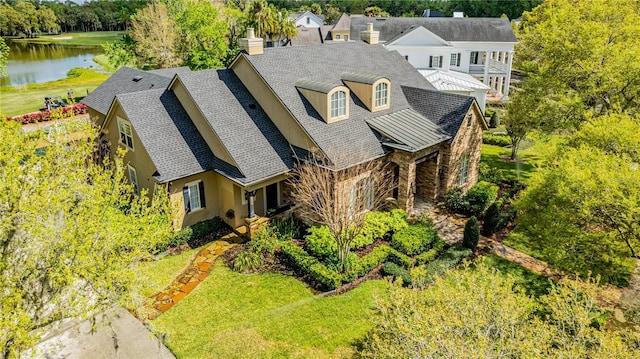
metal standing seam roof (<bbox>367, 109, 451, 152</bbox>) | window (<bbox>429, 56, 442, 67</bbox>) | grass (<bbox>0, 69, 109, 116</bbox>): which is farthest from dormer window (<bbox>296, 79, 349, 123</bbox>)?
grass (<bbox>0, 69, 109, 116</bbox>)

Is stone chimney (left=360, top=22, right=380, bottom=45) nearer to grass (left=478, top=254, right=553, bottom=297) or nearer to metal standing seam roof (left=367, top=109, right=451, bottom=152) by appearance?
metal standing seam roof (left=367, top=109, right=451, bottom=152)

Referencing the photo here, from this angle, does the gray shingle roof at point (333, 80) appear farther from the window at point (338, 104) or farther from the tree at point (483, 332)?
the tree at point (483, 332)

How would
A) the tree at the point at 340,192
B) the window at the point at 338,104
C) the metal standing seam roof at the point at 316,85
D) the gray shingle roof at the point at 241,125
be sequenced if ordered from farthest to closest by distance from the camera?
the window at the point at 338,104 → the metal standing seam roof at the point at 316,85 → the gray shingle roof at the point at 241,125 → the tree at the point at 340,192

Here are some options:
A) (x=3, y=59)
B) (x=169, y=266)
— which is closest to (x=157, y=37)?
(x=3, y=59)

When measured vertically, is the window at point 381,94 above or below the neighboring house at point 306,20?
below

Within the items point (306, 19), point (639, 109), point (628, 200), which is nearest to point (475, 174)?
point (639, 109)

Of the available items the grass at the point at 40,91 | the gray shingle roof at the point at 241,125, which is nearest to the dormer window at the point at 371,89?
the gray shingle roof at the point at 241,125
